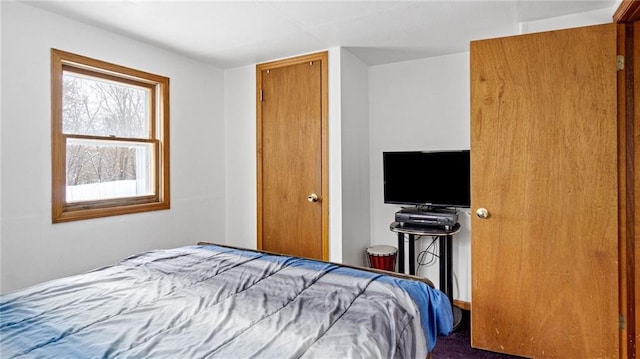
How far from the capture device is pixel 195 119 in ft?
11.1

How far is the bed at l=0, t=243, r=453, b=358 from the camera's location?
1.11 m

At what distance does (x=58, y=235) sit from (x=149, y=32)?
163cm

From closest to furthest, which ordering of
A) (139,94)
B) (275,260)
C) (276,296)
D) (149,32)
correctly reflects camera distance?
(276,296) < (275,260) < (149,32) < (139,94)

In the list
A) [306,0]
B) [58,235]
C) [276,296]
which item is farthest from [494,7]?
[58,235]

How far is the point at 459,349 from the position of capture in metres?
2.50

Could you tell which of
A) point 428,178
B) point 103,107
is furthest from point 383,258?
point 103,107

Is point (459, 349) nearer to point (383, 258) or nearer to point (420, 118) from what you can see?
point (383, 258)

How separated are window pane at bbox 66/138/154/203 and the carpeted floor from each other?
2.70 m

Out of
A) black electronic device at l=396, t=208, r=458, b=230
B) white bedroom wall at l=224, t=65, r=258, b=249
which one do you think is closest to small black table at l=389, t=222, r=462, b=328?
black electronic device at l=396, t=208, r=458, b=230

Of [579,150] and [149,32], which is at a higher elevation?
[149,32]

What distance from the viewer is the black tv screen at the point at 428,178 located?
2.83 meters

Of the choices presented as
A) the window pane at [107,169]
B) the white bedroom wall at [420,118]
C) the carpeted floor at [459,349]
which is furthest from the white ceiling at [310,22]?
the carpeted floor at [459,349]

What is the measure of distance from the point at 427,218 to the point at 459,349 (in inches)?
39.0

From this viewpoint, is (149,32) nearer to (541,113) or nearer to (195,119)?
(195,119)
